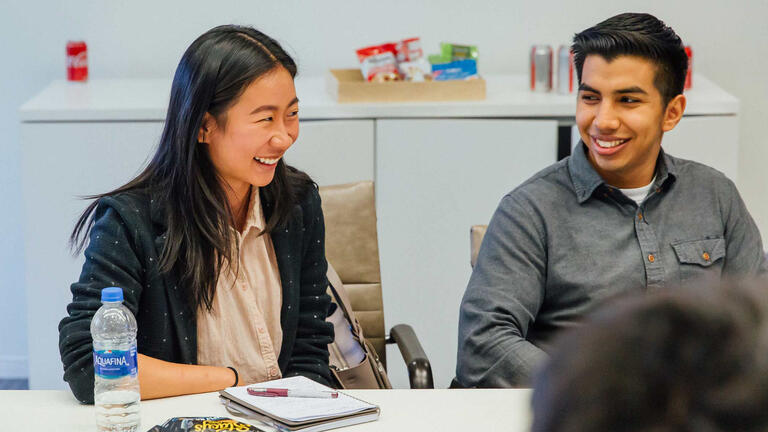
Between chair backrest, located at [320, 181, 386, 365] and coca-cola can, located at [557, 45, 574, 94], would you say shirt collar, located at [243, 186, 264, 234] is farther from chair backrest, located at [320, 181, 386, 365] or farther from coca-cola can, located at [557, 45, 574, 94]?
coca-cola can, located at [557, 45, 574, 94]

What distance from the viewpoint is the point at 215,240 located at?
→ 1.90 m

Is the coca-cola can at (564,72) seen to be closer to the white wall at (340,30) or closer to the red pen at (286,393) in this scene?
the white wall at (340,30)

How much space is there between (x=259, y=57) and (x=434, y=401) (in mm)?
764

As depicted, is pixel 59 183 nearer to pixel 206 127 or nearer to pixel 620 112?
pixel 206 127

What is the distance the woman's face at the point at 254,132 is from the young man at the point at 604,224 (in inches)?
20.2

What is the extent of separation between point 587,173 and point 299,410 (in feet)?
2.88

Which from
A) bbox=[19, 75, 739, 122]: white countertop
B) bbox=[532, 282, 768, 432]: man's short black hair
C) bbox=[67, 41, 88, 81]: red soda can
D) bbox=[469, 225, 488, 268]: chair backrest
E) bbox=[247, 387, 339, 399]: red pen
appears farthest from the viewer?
bbox=[67, 41, 88, 81]: red soda can

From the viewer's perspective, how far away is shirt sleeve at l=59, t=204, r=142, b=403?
1.72 meters

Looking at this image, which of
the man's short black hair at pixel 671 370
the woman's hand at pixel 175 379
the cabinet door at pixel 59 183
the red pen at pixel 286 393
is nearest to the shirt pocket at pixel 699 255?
the red pen at pixel 286 393

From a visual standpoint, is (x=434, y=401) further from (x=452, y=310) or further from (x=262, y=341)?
(x=452, y=310)

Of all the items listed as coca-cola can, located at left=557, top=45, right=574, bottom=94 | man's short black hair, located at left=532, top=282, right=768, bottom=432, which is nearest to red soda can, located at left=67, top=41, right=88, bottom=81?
coca-cola can, located at left=557, top=45, right=574, bottom=94

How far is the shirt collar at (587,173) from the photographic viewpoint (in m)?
2.10

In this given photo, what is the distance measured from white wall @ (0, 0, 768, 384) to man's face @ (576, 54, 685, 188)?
1648 mm

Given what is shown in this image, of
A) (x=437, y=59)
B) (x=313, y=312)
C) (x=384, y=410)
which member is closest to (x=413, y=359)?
(x=313, y=312)
